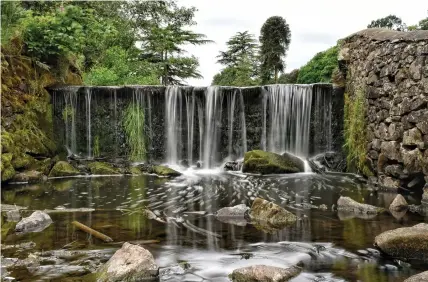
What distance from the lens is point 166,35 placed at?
1001 inches

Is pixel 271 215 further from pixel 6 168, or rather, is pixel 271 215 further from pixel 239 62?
pixel 239 62

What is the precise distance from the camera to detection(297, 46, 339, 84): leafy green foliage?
900 inches

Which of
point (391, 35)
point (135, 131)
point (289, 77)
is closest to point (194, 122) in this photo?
point (135, 131)

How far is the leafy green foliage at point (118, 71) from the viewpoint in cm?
1845

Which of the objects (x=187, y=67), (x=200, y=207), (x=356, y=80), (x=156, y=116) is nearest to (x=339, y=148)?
(x=356, y=80)

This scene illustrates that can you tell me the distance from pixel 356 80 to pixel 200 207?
6.87 metres

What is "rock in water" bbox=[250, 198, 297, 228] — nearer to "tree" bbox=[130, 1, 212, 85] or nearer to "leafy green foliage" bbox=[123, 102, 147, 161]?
"leafy green foliage" bbox=[123, 102, 147, 161]

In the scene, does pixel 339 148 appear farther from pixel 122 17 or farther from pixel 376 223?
pixel 122 17

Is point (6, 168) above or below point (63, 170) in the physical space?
above

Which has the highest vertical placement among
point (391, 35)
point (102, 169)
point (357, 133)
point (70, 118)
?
point (391, 35)

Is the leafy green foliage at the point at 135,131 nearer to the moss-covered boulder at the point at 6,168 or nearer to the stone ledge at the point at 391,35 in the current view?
the moss-covered boulder at the point at 6,168

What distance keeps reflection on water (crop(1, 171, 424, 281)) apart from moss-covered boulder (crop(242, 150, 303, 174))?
1.56 metres

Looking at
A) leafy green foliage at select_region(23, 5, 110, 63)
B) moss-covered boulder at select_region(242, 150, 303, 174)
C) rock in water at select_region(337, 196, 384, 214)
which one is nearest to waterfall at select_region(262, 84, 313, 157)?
moss-covered boulder at select_region(242, 150, 303, 174)

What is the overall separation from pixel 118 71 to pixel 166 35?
592 cm
